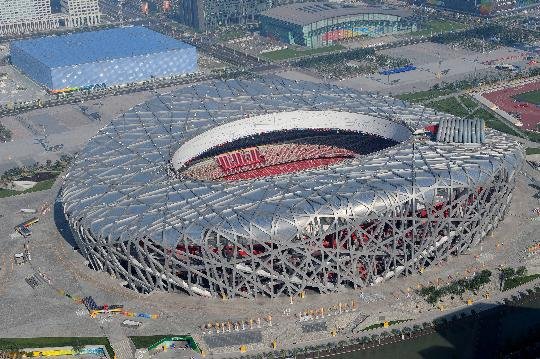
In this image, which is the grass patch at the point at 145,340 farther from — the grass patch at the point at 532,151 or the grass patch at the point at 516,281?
the grass patch at the point at 532,151

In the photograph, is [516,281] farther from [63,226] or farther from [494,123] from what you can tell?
[494,123]

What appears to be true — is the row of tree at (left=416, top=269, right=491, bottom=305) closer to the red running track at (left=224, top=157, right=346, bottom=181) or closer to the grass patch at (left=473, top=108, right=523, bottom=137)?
the red running track at (left=224, top=157, right=346, bottom=181)

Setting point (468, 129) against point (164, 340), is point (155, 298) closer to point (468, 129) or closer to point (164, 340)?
point (164, 340)

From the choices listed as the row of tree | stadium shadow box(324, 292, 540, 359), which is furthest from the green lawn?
the row of tree

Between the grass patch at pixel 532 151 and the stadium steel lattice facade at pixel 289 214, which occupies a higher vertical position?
the stadium steel lattice facade at pixel 289 214

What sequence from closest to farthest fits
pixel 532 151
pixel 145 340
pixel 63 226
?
pixel 145 340
pixel 63 226
pixel 532 151

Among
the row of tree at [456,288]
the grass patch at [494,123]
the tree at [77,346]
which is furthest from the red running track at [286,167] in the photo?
the grass patch at [494,123]

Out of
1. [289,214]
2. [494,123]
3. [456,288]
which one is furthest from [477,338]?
[494,123]
